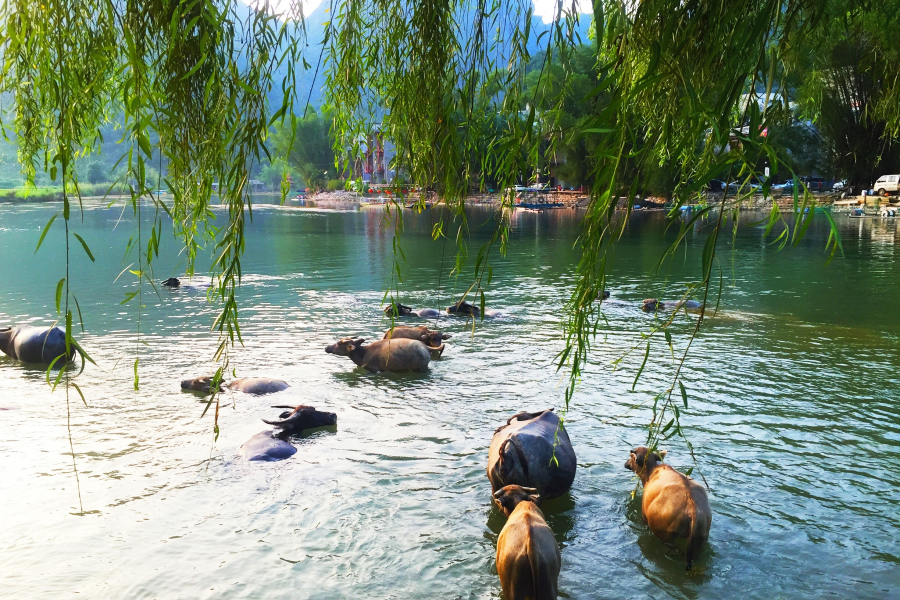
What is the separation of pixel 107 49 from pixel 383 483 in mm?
4864

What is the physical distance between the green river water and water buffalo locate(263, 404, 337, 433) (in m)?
0.31

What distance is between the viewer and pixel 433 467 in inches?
307

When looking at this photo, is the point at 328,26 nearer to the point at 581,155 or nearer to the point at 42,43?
the point at 42,43

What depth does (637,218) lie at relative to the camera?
55.3m

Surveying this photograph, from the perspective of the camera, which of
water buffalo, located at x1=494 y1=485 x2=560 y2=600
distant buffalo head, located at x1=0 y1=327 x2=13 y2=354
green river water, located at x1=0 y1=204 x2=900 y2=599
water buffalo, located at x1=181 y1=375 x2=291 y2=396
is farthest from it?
distant buffalo head, located at x1=0 y1=327 x2=13 y2=354

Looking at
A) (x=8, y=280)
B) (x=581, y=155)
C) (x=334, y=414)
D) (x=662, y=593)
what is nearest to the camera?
(x=662, y=593)

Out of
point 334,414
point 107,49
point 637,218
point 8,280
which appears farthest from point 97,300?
point 637,218

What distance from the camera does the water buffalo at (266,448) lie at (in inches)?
313

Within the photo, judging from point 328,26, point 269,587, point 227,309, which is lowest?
point 269,587

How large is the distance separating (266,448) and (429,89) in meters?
5.11

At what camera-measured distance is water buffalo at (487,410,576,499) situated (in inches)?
270

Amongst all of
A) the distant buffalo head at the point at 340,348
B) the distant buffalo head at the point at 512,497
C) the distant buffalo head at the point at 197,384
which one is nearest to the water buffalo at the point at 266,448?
the distant buffalo head at the point at 197,384

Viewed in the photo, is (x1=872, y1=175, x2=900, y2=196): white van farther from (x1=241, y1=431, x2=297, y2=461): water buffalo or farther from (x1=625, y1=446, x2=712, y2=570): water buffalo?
(x1=241, y1=431, x2=297, y2=461): water buffalo

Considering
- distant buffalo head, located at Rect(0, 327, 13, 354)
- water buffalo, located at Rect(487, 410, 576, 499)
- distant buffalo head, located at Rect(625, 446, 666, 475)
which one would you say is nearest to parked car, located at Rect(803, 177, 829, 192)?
distant buffalo head, located at Rect(625, 446, 666, 475)
